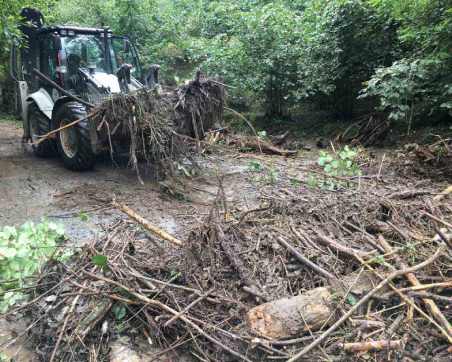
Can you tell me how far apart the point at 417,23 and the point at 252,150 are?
4.23 metres

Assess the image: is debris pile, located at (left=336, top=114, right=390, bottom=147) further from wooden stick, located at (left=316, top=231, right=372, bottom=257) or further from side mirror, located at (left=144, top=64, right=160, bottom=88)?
wooden stick, located at (left=316, top=231, right=372, bottom=257)

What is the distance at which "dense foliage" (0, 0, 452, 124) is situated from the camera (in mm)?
7090

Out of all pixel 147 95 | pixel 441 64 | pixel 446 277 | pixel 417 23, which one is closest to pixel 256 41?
pixel 417 23

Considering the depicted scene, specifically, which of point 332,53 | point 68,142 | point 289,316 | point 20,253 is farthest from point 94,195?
point 332,53

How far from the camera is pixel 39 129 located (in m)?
7.71

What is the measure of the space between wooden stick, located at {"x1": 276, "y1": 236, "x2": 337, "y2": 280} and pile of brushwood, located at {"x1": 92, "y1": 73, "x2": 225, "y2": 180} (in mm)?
3036

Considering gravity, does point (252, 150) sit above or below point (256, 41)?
below

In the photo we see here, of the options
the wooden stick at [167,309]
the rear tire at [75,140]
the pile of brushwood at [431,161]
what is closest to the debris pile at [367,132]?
the pile of brushwood at [431,161]

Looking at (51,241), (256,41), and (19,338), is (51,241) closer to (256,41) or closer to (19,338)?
(19,338)

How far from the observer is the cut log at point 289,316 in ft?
7.98

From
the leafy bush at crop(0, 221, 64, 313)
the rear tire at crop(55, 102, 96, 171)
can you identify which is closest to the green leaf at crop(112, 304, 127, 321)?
the leafy bush at crop(0, 221, 64, 313)

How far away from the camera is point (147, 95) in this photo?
18.7 feet

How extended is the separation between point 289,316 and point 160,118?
4.05 m

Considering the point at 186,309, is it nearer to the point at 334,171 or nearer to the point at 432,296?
the point at 432,296
